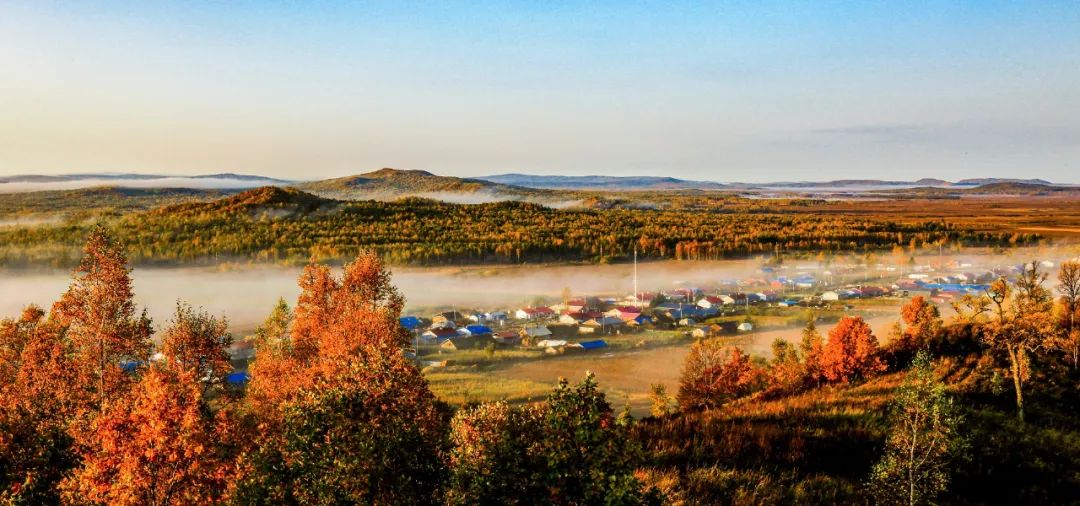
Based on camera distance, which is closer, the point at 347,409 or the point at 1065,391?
the point at 347,409

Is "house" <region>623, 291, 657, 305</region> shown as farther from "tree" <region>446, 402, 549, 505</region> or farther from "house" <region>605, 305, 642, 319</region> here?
"tree" <region>446, 402, 549, 505</region>

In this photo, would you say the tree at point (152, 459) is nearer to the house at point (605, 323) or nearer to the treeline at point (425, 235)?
the house at point (605, 323)

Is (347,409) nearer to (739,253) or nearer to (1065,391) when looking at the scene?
(1065,391)

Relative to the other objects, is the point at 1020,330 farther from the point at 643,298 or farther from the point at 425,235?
the point at 425,235

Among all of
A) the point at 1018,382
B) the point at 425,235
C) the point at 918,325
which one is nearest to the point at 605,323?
the point at 918,325

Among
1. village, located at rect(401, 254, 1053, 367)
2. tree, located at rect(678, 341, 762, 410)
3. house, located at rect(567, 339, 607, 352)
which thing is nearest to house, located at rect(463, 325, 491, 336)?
village, located at rect(401, 254, 1053, 367)

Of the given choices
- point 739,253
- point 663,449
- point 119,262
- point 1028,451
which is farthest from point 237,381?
point 739,253

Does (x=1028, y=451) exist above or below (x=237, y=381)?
above
